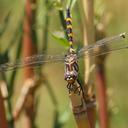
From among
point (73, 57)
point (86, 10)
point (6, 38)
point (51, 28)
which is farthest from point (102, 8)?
point (6, 38)

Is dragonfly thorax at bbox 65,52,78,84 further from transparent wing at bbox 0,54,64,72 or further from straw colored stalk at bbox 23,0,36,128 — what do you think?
straw colored stalk at bbox 23,0,36,128

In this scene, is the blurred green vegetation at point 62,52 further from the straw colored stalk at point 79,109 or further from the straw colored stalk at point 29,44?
the straw colored stalk at point 79,109

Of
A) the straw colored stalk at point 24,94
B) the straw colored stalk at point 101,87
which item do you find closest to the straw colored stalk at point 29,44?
the straw colored stalk at point 24,94

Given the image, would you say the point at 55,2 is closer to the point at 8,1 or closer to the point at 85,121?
the point at 85,121

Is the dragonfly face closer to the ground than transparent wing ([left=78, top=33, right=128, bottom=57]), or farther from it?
closer to the ground

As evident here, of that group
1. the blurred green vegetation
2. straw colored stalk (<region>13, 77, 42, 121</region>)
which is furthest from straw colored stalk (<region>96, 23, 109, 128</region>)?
straw colored stalk (<region>13, 77, 42, 121</region>)

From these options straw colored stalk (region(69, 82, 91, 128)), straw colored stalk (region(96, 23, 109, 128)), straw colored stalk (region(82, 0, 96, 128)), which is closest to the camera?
straw colored stalk (region(69, 82, 91, 128))
